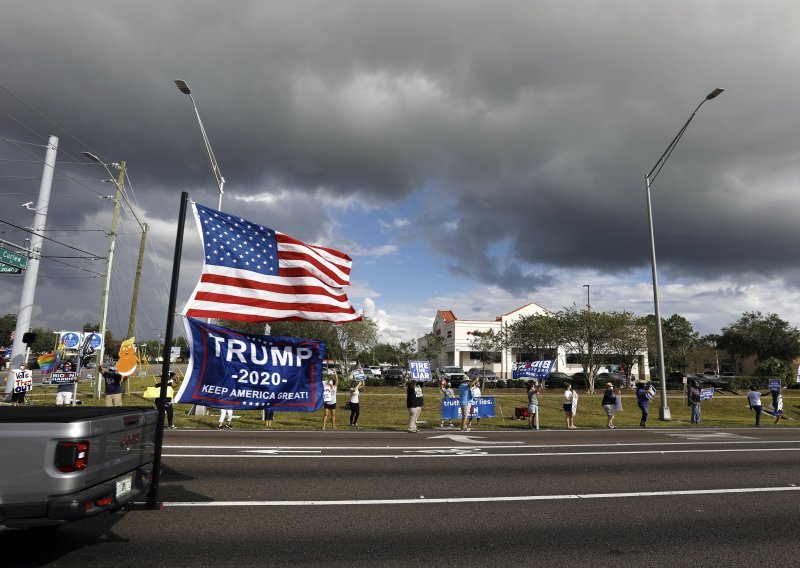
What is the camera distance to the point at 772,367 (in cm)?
5059

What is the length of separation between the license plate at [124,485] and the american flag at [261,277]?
78.2 inches

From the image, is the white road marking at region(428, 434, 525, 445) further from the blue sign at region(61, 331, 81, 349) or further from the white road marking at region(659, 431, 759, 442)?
the blue sign at region(61, 331, 81, 349)

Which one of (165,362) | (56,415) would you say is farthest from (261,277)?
(56,415)

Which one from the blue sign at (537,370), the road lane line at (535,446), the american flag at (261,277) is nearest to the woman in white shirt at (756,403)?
the road lane line at (535,446)

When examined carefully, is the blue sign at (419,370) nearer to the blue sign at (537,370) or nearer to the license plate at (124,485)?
the blue sign at (537,370)

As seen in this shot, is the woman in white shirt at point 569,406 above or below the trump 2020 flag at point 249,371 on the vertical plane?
below

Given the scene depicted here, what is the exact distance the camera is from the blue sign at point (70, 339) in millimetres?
33281

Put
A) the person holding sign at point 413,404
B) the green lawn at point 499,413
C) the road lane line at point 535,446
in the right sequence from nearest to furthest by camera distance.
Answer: the road lane line at point 535,446, the person holding sign at point 413,404, the green lawn at point 499,413

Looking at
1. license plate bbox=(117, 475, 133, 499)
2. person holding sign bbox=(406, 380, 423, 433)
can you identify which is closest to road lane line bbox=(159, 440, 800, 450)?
person holding sign bbox=(406, 380, 423, 433)

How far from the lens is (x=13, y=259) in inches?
910

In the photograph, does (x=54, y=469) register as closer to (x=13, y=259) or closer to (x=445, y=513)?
(x=445, y=513)

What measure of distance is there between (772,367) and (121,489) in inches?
2357

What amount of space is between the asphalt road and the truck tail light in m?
0.99

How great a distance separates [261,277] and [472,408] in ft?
45.5
